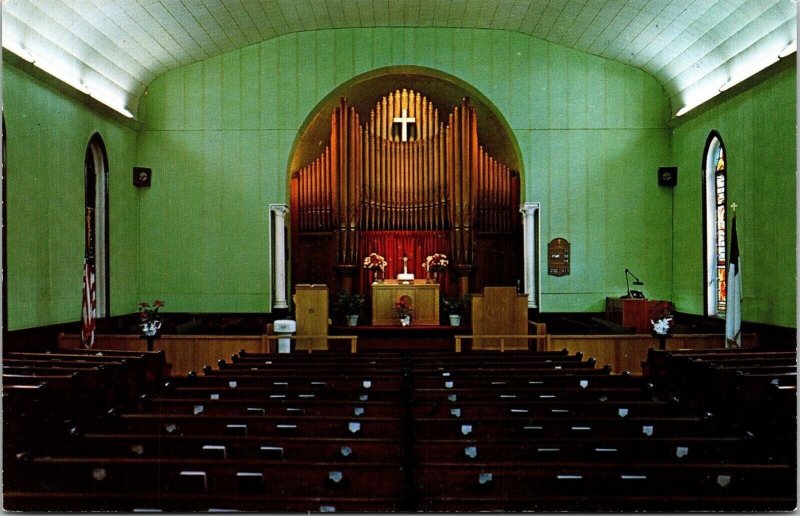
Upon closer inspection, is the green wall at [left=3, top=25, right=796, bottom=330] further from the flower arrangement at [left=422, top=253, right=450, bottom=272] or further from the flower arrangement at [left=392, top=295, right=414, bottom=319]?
the flower arrangement at [left=392, top=295, right=414, bottom=319]

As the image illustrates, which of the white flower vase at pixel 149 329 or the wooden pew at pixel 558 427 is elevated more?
the white flower vase at pixel 149 329

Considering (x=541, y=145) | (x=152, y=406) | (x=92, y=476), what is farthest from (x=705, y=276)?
(x=92, y=476)

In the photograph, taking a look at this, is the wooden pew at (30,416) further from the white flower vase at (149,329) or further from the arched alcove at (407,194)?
the arched alcove at (407,194)

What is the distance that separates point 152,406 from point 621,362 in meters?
7.68

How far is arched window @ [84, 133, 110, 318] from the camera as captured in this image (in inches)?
492

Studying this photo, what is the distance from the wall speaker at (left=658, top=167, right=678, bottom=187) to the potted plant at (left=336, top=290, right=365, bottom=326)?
20.6 ft

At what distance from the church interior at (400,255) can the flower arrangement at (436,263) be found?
0.05 metres

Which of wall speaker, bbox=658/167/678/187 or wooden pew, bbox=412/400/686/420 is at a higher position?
wall speaker, bbox=658/167/678/187

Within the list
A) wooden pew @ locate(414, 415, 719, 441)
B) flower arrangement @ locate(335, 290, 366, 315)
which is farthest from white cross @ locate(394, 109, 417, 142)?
wooden pew @ locate(414, 415, 719, 441)

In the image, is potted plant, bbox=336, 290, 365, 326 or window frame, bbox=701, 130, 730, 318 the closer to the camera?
window frame, bbox=701, 130, 730, 318

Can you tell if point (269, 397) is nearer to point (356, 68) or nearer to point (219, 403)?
point (219, 403)

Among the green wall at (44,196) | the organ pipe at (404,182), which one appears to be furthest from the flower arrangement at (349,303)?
the green wall at (44,196)

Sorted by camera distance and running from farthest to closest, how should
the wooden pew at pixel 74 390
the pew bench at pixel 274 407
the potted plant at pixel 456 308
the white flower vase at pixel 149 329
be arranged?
the potted plant at pixel 456 308
the white flower vase at pixel 149 329
the wooden pew at pixel 74 390
the pew bench at pixel 274 407

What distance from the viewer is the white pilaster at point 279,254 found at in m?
14.2
